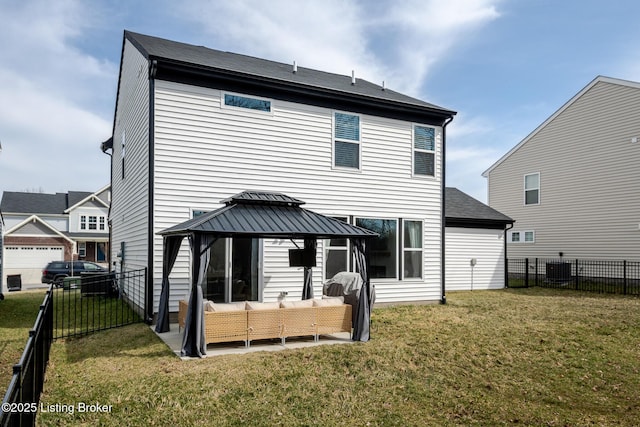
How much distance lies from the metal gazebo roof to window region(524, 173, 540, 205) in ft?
54.9

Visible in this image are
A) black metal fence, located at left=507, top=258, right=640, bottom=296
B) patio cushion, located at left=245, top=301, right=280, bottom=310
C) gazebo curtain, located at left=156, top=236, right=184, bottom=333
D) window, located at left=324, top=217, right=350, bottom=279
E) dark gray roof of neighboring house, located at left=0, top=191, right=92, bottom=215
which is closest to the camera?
patio cushion, located at left=245, top=301, right=280, bottom=310

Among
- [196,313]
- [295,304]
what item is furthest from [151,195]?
[295,304]

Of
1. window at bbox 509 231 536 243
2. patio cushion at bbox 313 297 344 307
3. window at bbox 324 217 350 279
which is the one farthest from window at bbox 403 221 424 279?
window at bbox 509 231 536 243

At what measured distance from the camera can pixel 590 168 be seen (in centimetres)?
2008

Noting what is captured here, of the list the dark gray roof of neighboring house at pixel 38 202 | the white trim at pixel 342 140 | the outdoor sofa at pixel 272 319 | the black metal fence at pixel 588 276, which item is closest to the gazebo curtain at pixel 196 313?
the outdoor sofa at pixel 272 319

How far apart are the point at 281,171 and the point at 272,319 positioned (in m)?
4.49

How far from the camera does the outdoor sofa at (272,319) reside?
7684 mm

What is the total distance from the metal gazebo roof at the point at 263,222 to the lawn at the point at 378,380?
2.04m

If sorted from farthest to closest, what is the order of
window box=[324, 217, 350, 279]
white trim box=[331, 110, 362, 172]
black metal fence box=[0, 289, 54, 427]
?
white trim box=[331, 110, 362, 172] < window box=[324, 217, 350, 279] < black metal fence box=[0, 289, 54, 427]

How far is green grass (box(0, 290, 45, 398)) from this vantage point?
6.93 m

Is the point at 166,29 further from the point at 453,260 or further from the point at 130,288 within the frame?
the point at 453,260

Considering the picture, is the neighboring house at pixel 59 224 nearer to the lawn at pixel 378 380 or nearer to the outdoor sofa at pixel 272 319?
the lawn at pixel 378 380

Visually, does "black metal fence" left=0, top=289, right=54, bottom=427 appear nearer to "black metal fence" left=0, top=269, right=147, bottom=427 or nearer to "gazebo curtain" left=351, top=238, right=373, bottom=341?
"black metal fence" left=0, top=269, right=147, bottom=427

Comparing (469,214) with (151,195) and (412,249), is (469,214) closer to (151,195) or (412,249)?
(412,249)
